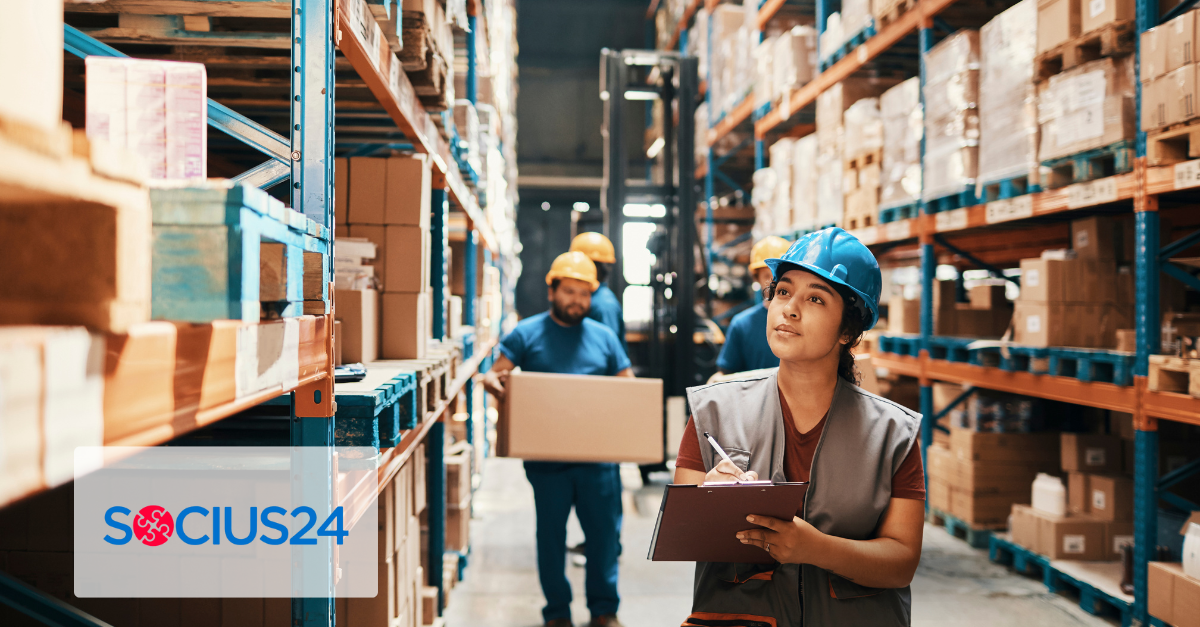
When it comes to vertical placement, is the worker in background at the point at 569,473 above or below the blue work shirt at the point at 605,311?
below

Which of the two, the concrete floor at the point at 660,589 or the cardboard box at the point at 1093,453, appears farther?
the cardboard box at the point at 1093,453

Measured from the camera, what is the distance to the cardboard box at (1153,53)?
370 cm

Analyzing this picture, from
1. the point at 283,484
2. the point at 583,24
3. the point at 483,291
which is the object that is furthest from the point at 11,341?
the point at 583,24

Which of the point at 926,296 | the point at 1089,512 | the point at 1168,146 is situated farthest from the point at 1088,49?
the point at 1089,512

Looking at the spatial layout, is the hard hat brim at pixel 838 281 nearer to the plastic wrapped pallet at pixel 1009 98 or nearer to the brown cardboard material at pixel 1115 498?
the plastic wrapped pallet at pixel 1009 98

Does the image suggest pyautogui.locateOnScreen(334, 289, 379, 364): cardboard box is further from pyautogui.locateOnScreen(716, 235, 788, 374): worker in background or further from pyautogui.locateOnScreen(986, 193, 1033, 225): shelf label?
pyautogui.locateOnScreen(986, 193, 1033, 225): shelf label

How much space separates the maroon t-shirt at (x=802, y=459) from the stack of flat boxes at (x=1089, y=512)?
3.68 metres

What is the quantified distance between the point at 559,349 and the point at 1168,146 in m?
3.39

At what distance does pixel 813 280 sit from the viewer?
6.31 feet

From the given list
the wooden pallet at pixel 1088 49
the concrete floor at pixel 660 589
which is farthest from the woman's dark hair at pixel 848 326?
the wooden pallet at pixel 1088 49

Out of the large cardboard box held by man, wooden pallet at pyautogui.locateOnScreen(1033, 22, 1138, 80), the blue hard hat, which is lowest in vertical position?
the large cardboard box held by man

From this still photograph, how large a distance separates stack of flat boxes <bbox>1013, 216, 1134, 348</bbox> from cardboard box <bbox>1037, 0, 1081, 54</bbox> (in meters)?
1.19

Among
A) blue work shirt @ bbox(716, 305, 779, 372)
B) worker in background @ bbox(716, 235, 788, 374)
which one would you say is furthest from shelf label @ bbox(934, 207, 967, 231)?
blue work shirt @ bbox(716, 305, 779, 372)

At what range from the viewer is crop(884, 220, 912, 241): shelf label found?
6.07 m
